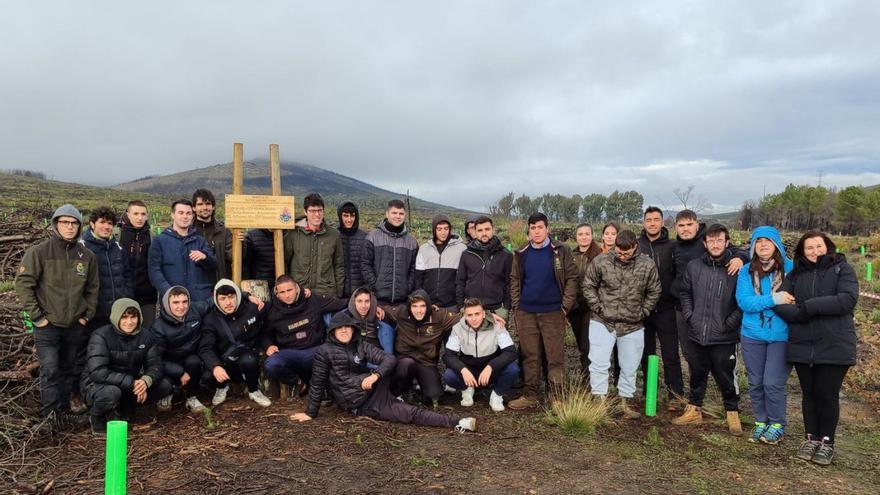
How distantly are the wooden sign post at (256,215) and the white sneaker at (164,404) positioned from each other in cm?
143

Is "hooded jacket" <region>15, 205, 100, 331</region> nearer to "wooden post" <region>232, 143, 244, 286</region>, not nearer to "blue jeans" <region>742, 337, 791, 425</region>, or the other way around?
"wooden post" <region>232, 143, 244, 286</region>

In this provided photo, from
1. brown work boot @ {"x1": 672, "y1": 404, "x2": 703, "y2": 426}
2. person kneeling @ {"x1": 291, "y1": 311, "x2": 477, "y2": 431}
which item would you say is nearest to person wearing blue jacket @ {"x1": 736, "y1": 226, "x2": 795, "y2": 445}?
brown work boot @ {"x1": 672, "y1": 404, "x2": 703, "y2": 426}

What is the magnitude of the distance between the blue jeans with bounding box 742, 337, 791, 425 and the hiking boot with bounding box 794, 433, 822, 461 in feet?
0.86

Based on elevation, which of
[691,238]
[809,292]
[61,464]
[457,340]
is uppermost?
[691,238]

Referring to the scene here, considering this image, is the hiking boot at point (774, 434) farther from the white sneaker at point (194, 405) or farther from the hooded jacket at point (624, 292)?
the white sneaker at point (194, 405)

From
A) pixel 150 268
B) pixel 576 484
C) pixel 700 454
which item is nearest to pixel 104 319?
pixel 150 268

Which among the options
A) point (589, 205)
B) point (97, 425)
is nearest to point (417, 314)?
point (97, 425)

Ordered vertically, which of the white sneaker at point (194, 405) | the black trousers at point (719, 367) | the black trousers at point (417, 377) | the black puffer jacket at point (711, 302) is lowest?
the white sneaker at point (194, 405)

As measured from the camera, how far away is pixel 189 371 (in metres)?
5.54

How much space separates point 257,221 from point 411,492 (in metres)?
3.67

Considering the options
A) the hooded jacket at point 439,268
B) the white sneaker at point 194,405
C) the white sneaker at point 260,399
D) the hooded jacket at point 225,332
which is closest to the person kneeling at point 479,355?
the hooded jacket at point 439,268

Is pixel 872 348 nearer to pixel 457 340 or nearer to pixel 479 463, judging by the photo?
pixel 457 340

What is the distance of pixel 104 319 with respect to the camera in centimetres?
534

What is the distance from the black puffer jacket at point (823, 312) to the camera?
4.27 meters
